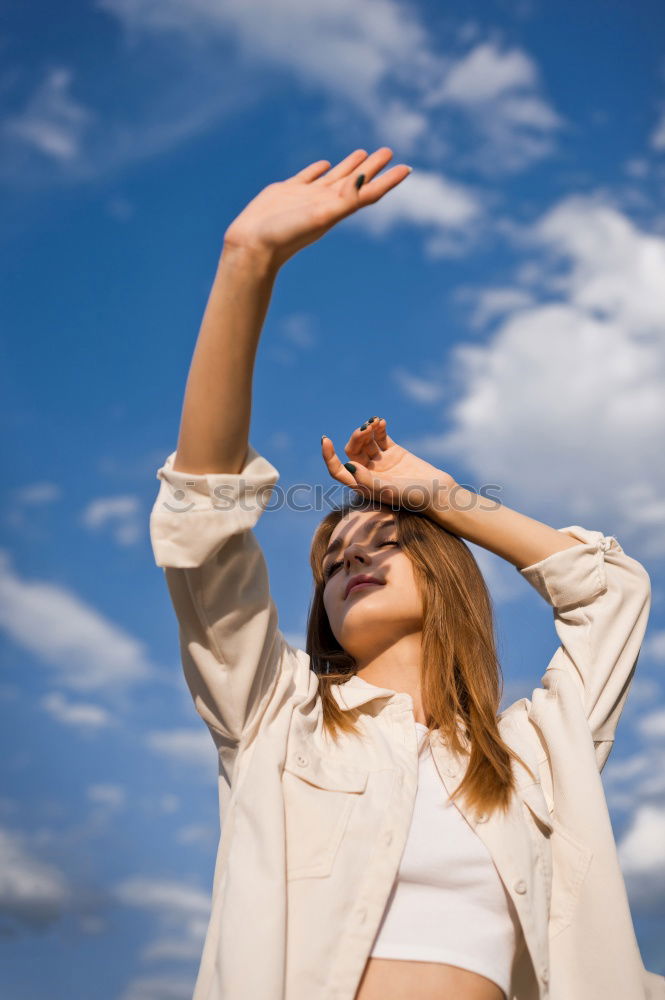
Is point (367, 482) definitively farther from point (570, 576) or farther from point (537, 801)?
point (537, 801)

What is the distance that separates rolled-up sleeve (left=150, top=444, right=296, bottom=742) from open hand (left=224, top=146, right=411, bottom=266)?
70cm

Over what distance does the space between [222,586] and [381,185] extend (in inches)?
58.0

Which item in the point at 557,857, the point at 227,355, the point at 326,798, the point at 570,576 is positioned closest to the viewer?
the point at 227,355

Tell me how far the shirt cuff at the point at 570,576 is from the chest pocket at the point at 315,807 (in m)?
1.36

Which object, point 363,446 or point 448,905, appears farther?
point 363,446

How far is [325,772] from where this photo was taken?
11.4 ft

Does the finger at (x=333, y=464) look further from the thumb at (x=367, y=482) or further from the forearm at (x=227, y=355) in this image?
the forearm at (x=227, y=355)

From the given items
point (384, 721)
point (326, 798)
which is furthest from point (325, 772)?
point (384, 721)

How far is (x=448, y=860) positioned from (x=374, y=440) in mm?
2016

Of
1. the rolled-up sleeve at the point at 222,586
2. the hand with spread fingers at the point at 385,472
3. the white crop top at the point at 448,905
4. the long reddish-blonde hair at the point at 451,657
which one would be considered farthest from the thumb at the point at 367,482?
the white crop top at the point at 448,905

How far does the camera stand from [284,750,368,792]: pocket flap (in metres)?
3.38

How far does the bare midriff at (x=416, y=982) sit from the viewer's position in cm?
299

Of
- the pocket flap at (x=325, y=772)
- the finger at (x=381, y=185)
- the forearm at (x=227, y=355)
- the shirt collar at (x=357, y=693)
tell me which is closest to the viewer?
the forearm at (x=227, y=355)

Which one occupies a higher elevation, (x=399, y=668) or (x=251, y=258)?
(x=251, y=258)
